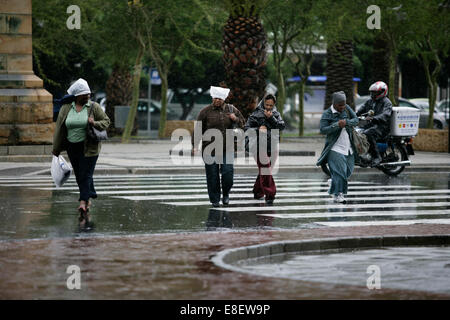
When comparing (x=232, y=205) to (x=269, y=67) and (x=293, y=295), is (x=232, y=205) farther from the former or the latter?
(x=269, y=67)

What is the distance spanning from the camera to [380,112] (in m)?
19.0

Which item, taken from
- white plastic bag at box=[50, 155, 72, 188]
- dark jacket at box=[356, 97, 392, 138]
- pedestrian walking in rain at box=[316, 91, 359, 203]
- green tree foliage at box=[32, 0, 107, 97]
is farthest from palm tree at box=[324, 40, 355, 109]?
white plastic bag at box=[50, 155, 72, 188]

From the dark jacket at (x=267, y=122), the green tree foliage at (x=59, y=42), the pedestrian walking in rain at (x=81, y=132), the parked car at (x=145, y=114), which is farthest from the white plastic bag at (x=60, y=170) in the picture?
the parked car at (x=145, y=114)

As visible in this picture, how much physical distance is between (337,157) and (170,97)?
40.2 meters

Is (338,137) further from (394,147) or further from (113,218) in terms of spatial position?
(394,147)

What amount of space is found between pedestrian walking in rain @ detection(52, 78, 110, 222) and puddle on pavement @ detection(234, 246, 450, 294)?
3.73 m

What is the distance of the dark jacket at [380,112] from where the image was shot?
61.9 feet

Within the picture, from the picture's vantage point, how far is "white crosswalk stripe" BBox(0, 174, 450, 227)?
13.5 m

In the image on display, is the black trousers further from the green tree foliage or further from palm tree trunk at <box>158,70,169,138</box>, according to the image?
palm tree trunk at <box>158,70,169,138</box>

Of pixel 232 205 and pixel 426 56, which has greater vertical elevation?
pixel 426 56

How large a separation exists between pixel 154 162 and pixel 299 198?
25.3 ft

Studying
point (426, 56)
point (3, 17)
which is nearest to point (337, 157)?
point (3, 17)

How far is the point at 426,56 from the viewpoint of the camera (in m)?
37.7

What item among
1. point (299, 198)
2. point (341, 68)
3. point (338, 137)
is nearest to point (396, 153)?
point (299, 198)
